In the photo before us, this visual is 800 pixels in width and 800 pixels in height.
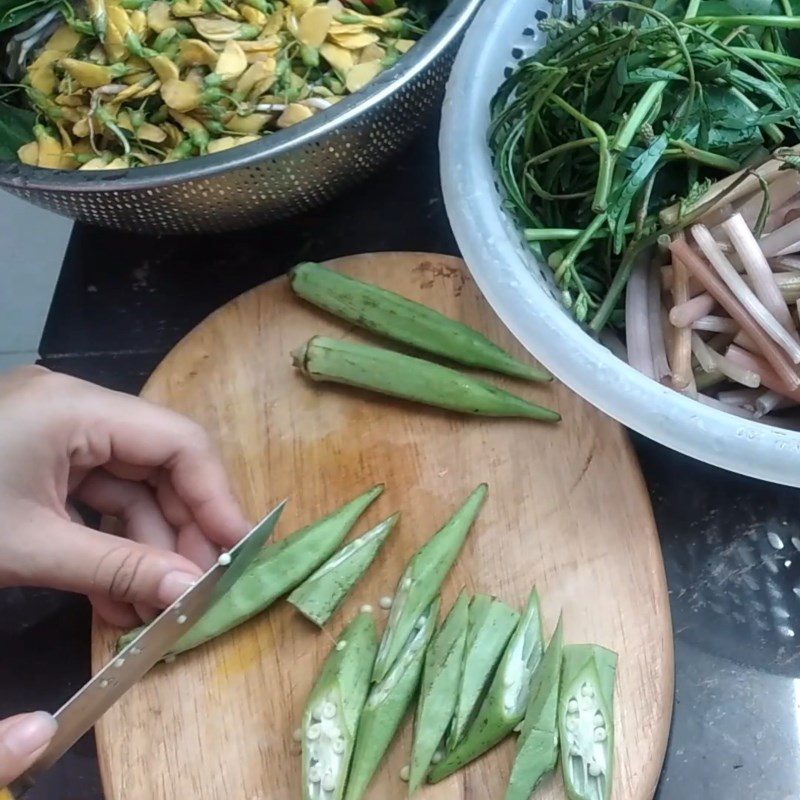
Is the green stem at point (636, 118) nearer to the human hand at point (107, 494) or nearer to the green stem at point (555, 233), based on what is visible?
the green stem at point (555, 233)

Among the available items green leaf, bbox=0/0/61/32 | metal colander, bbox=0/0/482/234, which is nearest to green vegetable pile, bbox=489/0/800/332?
metal colander, bbox=0/0/482/234

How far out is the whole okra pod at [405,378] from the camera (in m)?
1.20

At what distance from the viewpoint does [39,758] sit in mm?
936

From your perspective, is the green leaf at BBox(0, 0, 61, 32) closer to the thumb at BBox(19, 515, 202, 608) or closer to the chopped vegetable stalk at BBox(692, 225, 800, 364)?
the thumb at BBox(19, 515, 202, 608)

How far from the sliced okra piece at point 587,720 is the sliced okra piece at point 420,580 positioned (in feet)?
0.58

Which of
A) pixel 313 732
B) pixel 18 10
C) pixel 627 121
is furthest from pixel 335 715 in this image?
pixel 18 10

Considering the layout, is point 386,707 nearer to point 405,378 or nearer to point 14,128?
point 405,378

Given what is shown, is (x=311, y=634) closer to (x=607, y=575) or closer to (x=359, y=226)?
(x=607, y=575)

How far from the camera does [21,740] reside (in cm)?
89

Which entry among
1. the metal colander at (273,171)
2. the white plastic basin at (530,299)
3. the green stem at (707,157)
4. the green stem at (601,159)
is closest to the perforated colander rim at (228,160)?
the metal colander at (273,171)

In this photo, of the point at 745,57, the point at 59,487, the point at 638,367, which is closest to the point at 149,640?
the point at 59,487

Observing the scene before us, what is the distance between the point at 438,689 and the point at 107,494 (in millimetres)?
512

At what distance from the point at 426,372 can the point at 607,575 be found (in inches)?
14.0

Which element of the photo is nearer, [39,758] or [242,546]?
[39,758]
